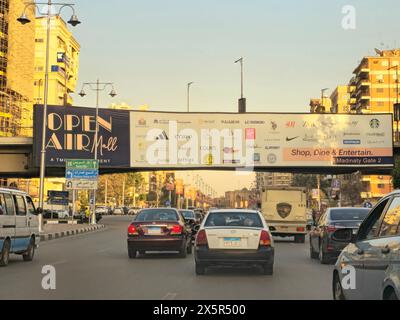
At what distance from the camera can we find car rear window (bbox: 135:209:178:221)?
19.8 m

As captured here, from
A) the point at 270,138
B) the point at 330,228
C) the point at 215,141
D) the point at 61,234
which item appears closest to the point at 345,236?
the point at 330,228

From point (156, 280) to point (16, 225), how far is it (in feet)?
18.8

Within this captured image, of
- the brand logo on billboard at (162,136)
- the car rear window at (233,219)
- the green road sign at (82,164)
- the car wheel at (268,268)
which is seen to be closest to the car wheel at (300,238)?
the car rear window at (233,219)

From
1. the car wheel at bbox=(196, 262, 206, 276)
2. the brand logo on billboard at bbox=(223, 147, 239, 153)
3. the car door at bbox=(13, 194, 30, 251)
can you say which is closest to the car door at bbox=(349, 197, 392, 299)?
the car wheel at bbox=(196, 262, 206, 276)

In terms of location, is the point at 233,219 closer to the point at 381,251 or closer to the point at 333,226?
the point at 333,226

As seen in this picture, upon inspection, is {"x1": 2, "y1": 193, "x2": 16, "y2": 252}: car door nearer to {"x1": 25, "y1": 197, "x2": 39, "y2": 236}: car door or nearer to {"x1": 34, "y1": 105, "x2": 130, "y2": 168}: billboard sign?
{"x1": 25, "y1": 197, "x2": 39, "y2": 236}: car door

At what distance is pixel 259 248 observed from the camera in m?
13.8

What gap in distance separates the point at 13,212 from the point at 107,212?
9419 centimetres

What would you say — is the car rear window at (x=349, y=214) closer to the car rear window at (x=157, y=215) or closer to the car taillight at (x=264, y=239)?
the car taillight at (x=264, y=239)

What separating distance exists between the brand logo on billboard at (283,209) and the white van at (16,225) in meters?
16.3

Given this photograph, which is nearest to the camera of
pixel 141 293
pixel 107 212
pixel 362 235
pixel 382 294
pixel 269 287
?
pixel 382 294

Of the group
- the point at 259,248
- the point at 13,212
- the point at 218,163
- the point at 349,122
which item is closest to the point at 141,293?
the point at 259,248

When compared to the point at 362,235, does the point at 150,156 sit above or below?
above
